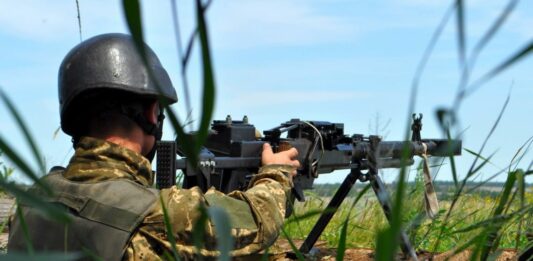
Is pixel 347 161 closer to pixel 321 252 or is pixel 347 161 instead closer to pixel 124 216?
pixel 321 252

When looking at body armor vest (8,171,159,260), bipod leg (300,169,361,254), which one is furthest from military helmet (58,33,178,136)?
bipod leg (300,169,361,254)

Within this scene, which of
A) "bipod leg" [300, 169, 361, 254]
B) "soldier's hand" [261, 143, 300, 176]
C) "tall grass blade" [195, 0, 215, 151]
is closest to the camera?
"tall grass blade" [195, 0, 215, 151]

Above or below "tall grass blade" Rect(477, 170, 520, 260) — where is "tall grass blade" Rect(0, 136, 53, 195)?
above

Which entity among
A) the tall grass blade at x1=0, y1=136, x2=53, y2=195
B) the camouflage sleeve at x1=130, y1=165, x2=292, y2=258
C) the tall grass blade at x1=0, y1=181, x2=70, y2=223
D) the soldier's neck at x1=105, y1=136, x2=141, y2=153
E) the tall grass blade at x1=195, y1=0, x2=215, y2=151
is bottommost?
the camouflage sleeve at x1=130, y1=165, x2=292, y2=258

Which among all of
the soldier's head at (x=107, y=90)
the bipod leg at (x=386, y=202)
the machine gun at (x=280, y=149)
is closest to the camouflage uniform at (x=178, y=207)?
the soldier's head at (x=107, y=90)

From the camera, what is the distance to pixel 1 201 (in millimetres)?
6566

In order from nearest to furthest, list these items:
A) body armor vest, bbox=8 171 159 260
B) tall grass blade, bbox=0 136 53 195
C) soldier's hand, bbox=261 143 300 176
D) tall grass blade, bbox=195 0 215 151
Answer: tall grass blade, bbox=195 0 215 151, tall grass blade, bbox=0 136 53 195, body armor vest, bbox=8 171 159 260, soldier's hand, bbox=261 143 300 176

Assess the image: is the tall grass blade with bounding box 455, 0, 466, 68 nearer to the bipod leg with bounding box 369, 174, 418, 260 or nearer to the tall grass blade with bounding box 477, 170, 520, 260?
the bipod leg with bounding box 369, 174, 418, 260

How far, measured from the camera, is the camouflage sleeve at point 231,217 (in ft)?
9.75

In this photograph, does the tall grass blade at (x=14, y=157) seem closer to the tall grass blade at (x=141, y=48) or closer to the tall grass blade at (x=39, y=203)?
the tall grass blade at (x=39, y=203)

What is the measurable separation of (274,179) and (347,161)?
213 cm

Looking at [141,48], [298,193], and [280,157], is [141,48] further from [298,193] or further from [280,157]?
[298,193]

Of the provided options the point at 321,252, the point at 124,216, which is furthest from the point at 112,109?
the point at 321,252

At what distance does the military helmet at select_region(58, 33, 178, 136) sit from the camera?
3.23 meters
